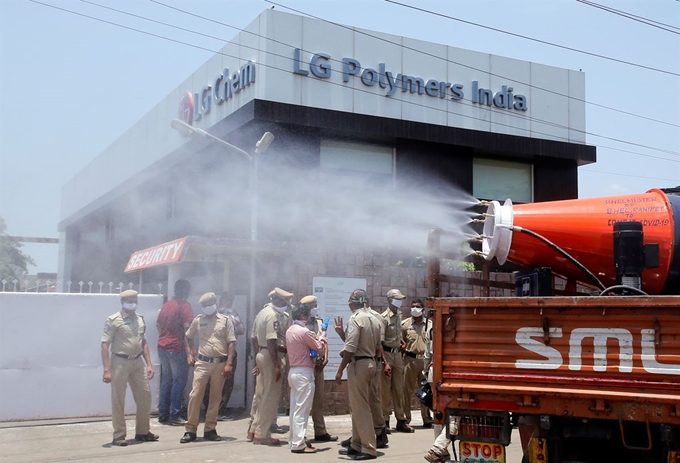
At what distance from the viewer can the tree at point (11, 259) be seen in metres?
27.3

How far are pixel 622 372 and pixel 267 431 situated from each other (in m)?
5.36

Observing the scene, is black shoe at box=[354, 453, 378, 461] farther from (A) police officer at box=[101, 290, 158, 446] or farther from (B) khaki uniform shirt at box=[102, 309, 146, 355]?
(B) khaki uniform shirt at box=[102, 309, 146, 355]

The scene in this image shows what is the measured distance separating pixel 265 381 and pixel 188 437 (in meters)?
1.18

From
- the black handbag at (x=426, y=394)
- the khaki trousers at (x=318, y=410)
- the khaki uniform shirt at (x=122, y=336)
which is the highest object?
the khaki uniform shirt at (x=122, y=336)

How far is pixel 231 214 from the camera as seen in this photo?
1794 centimetres

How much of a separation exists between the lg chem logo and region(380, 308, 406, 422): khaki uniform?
465 inches

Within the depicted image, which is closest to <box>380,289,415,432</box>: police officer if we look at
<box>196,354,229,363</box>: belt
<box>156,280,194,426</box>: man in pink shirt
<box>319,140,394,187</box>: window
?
<box>196,354,229,363</box>: belt

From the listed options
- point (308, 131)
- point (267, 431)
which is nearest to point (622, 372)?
point (267, 431)

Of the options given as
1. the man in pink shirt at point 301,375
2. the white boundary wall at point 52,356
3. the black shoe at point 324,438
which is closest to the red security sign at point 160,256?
the white boundary wall at point 52,356

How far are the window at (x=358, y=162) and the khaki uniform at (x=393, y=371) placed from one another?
24.7 feet

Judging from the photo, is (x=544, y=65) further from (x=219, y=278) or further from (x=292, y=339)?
(x=292, y=339)

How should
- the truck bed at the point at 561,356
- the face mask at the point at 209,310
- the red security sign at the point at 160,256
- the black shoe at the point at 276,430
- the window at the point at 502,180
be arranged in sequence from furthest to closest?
the window at the point at 502,180 < the red security sign at the point at 160,256 < the black shoe at the point at 276,430 < the face mask at the point at 209,310 < the truck bed at the point at 561,356

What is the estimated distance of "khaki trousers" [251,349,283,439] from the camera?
917cm

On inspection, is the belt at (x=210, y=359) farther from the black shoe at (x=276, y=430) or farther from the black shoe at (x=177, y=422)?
the black shoe at (x=177, y=422)
